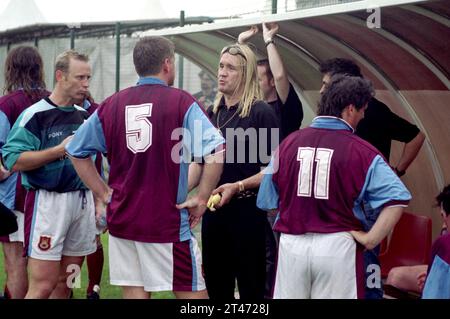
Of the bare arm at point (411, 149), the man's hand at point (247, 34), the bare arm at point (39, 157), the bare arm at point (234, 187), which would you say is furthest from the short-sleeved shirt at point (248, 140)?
the bare arm at point (411, 149)

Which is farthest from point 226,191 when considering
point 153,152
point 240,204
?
point 153,152

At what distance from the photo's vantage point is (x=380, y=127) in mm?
6496

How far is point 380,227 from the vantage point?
4.88 m

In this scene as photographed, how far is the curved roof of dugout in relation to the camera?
20.6ft

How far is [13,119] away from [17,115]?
41 millimetres

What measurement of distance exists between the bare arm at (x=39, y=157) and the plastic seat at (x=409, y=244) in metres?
2.75

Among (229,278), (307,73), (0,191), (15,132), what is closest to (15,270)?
(0,191)

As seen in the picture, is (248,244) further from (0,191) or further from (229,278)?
(0,191)

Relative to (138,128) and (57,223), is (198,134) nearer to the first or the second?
(138,128)

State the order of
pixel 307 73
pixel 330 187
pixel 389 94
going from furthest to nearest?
1. pixel 307 73
2. pixel 389 94
3. pixel 330 187

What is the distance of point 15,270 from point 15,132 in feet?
3.99

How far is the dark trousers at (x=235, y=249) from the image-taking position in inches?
229

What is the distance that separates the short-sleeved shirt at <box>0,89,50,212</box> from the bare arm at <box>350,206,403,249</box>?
2.87 m

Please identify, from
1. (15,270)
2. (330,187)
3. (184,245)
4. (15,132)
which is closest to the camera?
(330,187)
